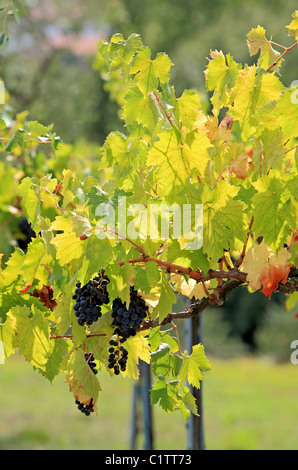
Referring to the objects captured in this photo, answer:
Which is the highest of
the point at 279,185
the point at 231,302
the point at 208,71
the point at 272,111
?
the point at 231,302

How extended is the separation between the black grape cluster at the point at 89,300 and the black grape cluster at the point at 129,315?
0.04 meters

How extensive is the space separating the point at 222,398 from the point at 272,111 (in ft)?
18.8

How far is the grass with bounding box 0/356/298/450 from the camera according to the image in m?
5.33

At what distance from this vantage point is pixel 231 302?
9062 millimetres

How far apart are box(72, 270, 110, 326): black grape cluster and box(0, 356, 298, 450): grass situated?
4.05 meters

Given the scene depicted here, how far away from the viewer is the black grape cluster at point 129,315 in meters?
1.29

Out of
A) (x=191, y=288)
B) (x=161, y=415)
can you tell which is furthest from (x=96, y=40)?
(x=191, y=288)

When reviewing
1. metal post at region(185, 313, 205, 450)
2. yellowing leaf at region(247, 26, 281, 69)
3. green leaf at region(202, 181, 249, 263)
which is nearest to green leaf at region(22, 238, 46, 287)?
green leaf at region(202, 181, 249, 263)

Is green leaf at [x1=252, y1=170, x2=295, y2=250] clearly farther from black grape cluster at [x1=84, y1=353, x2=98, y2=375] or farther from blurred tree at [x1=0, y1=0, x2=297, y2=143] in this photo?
blurred tree at [x1=0, y1=0, x2=297, y2=143]

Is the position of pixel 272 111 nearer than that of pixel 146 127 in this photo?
Yes

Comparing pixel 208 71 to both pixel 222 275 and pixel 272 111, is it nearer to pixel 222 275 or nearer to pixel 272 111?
pixel 272 111

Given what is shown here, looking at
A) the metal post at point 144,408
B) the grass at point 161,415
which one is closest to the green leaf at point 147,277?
the metal post at point 144,408
